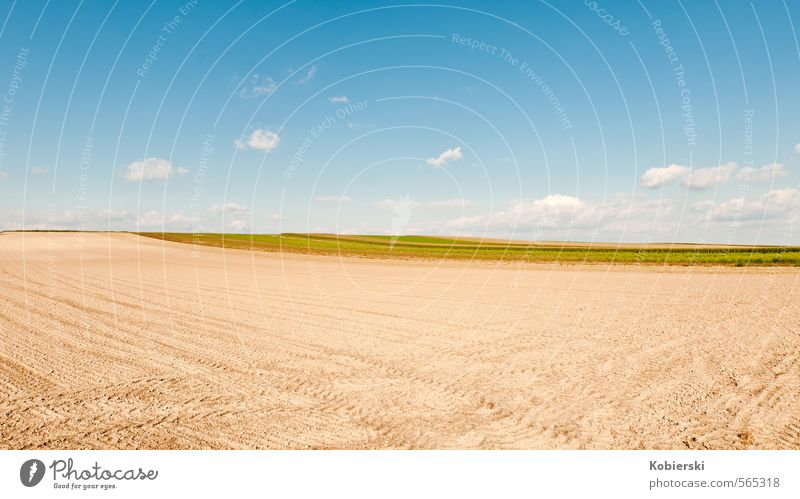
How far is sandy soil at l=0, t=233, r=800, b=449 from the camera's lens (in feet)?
21.9

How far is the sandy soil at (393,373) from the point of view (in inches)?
263

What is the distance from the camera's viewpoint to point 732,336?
13109mm

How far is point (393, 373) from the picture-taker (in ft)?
31.2

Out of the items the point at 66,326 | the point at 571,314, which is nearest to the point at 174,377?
the point at 66,326
